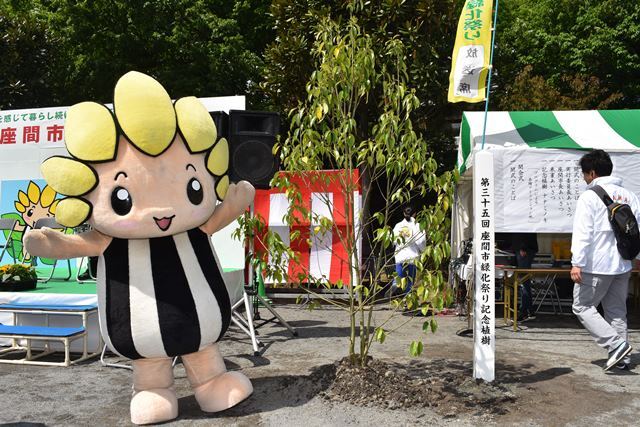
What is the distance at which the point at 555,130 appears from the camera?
7.86m

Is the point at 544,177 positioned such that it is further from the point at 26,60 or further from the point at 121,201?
the point at 26,60

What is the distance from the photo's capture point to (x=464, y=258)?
8195 mm

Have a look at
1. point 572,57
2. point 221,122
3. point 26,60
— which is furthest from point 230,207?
point 572,57

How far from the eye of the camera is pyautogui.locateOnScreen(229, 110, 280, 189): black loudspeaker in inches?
235

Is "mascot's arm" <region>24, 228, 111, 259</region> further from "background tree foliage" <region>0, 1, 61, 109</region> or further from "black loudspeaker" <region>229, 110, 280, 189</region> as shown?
"background tree foliage" <region>0, 1, 61, 109</region>

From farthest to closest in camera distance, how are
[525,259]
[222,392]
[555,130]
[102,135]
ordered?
[525,259] < [555,130] < [222,392] < [102,135]

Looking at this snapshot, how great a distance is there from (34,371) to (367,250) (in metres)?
7.70

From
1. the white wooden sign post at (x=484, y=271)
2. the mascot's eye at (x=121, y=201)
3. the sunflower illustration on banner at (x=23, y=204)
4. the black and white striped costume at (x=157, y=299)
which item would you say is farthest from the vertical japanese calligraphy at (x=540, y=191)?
the sunflower illustration on banner at (x=23, y=204)

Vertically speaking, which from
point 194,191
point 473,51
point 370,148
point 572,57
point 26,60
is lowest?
point 194,191

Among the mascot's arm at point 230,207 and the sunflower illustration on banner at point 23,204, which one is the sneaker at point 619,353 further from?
the sunflower illustration on banner at point 23,204

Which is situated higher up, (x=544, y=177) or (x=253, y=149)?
(x=253, y=149)

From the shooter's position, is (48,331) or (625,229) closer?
(625,229)

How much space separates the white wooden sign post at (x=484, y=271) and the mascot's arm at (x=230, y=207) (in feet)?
6.27

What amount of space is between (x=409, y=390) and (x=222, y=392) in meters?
1.42
